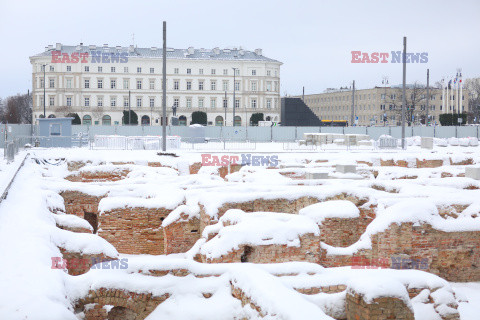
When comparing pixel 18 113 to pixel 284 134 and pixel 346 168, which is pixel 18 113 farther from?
pixel 346 168

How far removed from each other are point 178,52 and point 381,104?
1639 inches

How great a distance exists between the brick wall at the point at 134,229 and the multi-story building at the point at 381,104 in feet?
259

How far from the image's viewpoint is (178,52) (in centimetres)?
8556

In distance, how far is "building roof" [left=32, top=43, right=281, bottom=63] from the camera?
264ft

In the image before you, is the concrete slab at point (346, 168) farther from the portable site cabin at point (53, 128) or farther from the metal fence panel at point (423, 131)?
the metal fence panel at point (423, 131)

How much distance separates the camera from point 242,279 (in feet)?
23.1

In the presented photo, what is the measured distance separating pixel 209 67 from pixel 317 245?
7625cm

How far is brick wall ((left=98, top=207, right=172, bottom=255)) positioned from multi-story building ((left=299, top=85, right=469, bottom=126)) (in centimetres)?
7901

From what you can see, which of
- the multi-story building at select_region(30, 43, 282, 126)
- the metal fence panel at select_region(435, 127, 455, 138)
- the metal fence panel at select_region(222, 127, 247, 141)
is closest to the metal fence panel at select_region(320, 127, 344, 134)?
the metal fence panel at select_region(222, 127, 247, 141)

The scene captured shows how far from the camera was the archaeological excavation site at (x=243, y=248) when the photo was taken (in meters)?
6.82

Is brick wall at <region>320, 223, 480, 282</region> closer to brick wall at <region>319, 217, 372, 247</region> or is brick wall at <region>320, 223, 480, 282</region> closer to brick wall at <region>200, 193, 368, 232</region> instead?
brick wall at <region>319, 217, 372, 247</region>

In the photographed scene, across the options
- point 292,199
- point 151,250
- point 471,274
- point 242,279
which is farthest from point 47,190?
point 471,274

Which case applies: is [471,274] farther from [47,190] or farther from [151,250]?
[47,190]

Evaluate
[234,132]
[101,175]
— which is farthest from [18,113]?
[101,175]
